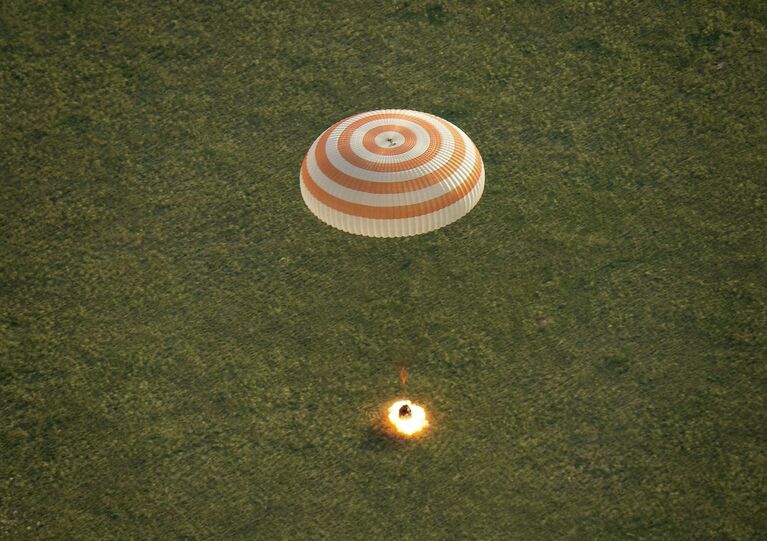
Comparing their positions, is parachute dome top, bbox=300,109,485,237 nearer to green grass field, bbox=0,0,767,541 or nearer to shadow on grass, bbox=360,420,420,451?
green grass field, bbox=0,0,767,541

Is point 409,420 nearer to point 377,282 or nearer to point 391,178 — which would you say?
point 377,282

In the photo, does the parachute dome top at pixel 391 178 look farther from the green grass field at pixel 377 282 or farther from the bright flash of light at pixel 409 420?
Result: the bright flash of light at pixel 409 420

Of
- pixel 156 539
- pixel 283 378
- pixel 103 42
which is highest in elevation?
pixel 103 42

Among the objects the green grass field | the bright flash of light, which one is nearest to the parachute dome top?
the green grass field

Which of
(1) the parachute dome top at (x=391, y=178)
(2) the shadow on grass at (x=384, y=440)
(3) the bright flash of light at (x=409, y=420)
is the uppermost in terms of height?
(1) the parachute dome top at (x=391, y=178)

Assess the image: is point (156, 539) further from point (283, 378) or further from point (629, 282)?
point (629, 282)

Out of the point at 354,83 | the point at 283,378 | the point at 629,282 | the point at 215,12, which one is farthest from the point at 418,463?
the point at 215,12

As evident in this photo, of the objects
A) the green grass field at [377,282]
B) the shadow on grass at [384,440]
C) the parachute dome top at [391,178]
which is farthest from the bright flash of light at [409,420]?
the parachute dome top at [391,178]
